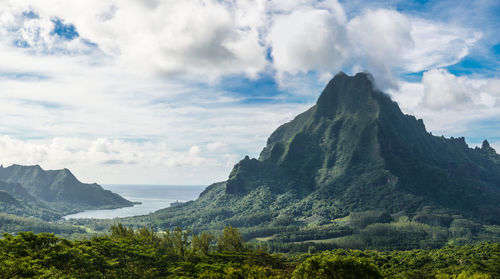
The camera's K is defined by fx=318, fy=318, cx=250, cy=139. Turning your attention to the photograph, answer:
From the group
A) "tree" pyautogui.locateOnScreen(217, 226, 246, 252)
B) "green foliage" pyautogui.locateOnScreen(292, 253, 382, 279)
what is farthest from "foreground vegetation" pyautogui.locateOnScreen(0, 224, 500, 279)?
"tree" pyautogui.locateOnScreen(217, 226, 246, 252)

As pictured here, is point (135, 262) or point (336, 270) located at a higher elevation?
point (336, 270)

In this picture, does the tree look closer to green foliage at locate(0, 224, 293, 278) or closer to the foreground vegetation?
the foreground vegetation

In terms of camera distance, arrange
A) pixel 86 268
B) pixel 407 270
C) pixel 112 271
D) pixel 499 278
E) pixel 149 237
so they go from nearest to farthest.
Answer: pixel 86 268 < pixel 112 271 < pixel 149 237 < pixel 499 278 < pixel 407 270

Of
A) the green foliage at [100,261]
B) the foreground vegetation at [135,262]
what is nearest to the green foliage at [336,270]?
the foreground vegetation at [135,262]

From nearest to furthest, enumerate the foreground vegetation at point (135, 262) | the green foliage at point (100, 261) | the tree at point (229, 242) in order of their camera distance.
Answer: the green foliage at point (100, 261) → the foreground vegetation at point (135, 262) → the tree at point (229, 242)

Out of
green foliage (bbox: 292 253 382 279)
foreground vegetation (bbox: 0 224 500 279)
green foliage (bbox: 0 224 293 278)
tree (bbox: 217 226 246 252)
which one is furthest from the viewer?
tree (bbox: 217 226 246 252)

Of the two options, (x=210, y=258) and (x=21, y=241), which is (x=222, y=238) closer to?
(x=210, y=258)

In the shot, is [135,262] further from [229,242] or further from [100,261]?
[229,242]

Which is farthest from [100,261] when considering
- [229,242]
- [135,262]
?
[229,242]

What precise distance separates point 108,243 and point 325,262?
48.8 m

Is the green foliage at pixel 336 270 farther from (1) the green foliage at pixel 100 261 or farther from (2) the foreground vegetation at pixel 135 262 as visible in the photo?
(1) the green foliage at pixel 100 261

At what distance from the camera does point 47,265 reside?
53719mm

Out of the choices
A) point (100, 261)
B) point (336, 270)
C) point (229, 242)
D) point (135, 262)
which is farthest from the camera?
point (229, 242)

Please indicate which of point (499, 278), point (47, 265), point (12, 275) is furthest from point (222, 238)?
point (499, 278)
